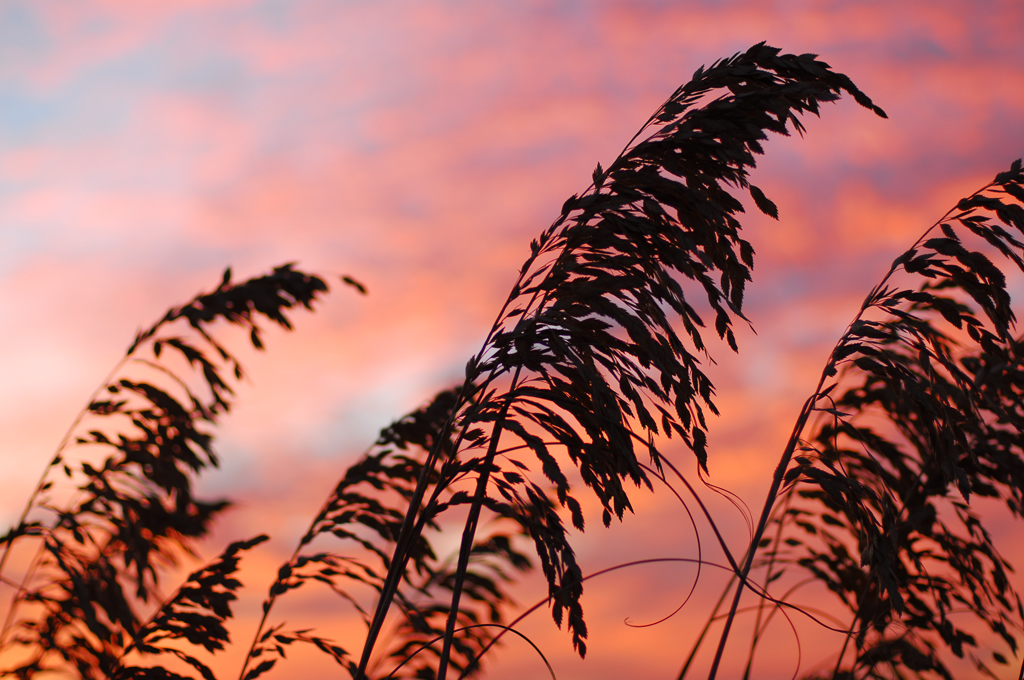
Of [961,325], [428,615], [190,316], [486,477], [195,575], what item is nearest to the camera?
[486,477]

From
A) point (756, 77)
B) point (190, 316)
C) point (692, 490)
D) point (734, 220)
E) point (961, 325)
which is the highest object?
point (190, 316)

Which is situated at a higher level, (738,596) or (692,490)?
(692,490)

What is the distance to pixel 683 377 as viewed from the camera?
2465mm

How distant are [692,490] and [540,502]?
46cm

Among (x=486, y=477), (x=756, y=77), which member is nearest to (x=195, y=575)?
(x=486, y=477)

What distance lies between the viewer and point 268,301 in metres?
4.49

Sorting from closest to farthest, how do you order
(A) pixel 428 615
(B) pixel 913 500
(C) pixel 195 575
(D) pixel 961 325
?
(D) pixel 961 325
(C) pixel 195 575
(B) pixel 913 500
(A) pixel 428 615

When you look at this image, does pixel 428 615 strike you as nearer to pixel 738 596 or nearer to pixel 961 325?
Result: pixel 738 596

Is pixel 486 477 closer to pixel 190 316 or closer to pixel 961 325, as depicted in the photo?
pixel 961 325

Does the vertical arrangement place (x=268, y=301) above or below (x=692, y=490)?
above

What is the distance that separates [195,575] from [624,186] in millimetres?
2703

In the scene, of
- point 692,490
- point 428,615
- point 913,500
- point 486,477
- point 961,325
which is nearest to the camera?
point 692,490

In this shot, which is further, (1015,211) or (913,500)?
(913,500)

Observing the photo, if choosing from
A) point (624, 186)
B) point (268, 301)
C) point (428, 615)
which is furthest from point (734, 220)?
point (428, 615)
